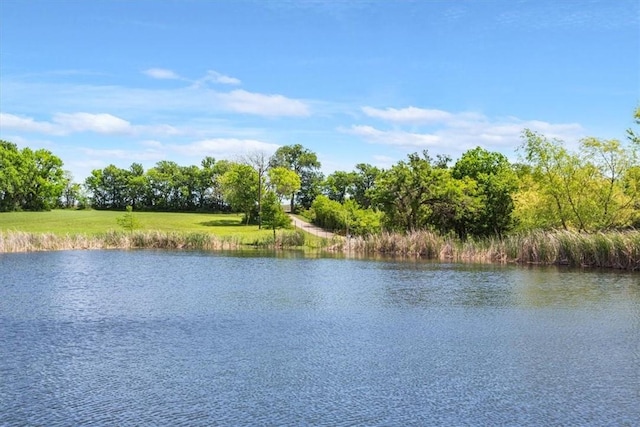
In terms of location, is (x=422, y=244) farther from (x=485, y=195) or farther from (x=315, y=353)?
(x=315, y=353)

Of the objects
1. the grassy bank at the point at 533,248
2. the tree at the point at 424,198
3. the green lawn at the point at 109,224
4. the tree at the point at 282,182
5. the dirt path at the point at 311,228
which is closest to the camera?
the grassy bank at the point at 533,248

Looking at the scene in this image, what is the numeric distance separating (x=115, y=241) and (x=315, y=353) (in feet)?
112

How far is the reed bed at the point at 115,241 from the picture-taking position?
3753 cm

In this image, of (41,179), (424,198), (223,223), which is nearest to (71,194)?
(41,179)

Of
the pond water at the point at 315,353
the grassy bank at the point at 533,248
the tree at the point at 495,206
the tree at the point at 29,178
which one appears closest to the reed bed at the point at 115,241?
the grassy bank at the point at 533,248

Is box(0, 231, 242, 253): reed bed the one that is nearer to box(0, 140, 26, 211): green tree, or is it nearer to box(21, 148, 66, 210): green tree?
box(0, 140, 26, 211): green tree

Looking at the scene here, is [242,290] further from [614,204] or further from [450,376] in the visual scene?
[614,204]

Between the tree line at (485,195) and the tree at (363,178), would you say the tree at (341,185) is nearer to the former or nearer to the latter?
the tree at (363,178)

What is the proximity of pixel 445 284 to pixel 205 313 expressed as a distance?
1031 centimetres

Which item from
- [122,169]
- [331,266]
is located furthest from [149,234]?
[122,169]

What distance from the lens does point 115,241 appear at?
4259cm

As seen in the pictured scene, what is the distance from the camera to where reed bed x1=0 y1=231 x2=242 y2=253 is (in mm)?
37531

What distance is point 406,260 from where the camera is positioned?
34625mm

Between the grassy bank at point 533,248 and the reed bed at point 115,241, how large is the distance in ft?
35.5
